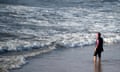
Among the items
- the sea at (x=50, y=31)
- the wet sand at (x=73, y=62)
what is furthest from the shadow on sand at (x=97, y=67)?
the sea at (x=50, y=31)

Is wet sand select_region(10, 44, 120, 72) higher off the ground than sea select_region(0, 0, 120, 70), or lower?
lower

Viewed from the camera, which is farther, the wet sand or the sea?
the sea

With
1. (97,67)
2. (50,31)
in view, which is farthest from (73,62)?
(50,31)

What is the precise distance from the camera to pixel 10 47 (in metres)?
15.0

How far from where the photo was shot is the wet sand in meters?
11.7

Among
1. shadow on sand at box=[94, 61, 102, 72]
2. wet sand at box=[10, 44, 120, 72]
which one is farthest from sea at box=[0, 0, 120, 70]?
shadow on sand at box=[94, 61, 102, 72]

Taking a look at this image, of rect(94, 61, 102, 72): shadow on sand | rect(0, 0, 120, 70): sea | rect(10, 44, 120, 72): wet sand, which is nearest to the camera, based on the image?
rect(94, 61, 102, 72): shadow on sand

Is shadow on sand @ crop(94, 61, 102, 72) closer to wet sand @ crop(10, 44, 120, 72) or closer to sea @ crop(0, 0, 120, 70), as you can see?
wet sand @ crop(10, 44, 120, 72)

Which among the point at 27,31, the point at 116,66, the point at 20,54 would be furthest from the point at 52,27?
the point at 116,66

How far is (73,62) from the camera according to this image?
12.8 meters

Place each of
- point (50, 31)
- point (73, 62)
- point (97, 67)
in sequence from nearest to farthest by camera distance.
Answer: point (97, 67), point (73, 62), point (50, 31)

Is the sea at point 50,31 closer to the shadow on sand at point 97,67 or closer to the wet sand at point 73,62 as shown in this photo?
the wet sand at point 73,62

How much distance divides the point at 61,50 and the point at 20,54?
1.95 metres

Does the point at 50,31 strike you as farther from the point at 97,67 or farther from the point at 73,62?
the point at 97,67
